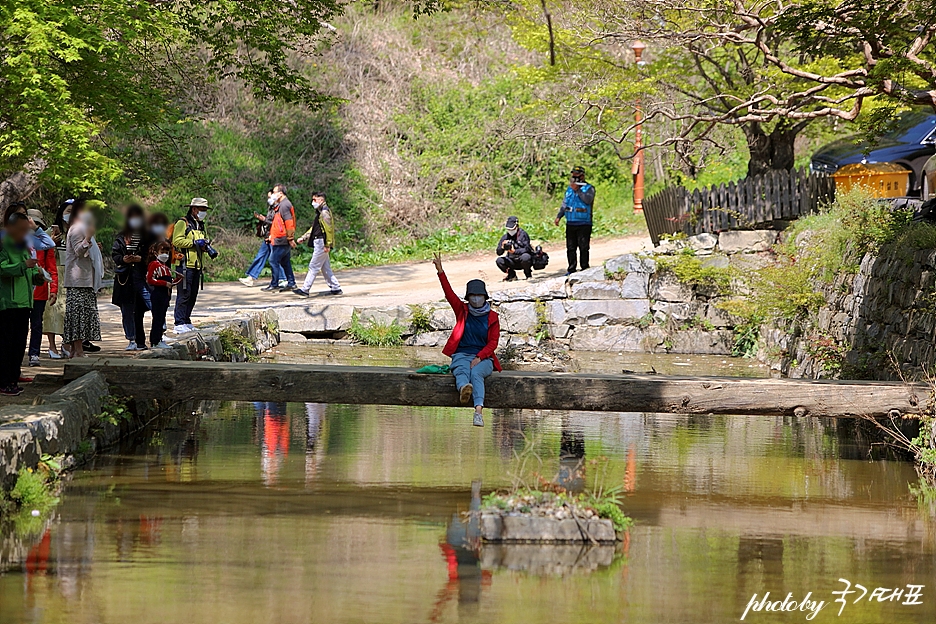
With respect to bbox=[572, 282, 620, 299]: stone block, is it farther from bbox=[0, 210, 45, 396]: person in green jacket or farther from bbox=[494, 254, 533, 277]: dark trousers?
bbox=[0, 210, 45, 396]: person in green jacket

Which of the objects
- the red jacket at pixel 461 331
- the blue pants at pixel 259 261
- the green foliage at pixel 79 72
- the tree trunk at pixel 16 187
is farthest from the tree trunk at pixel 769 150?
the tree trunk at pixel 16 187

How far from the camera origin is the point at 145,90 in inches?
674

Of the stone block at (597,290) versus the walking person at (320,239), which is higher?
the walking person at (320,239)

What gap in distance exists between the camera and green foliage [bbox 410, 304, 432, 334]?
1955 centimetres

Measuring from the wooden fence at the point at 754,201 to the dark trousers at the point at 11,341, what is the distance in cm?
1355

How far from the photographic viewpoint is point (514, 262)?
21406 millimetres

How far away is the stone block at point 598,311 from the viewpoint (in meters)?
20.0

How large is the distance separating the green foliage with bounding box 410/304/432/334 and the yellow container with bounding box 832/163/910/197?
24.4ft

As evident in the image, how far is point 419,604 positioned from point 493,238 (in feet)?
75.2

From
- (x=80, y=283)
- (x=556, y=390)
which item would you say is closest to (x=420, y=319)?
(x=80, y=283)

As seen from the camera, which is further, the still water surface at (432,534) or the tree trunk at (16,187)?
the tree trunk at (16,187)

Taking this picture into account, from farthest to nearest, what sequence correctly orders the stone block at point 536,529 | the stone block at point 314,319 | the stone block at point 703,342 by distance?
1. the stone block at point 703,342
2. the stone block at point 314,319
3. the stone block at point 536,529

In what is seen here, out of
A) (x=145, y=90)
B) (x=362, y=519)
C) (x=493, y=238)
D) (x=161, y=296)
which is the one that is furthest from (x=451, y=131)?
(x=362, y=519)

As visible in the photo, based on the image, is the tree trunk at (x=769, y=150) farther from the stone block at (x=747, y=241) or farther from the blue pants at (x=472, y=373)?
the blue pants at (x=472, y=373)
